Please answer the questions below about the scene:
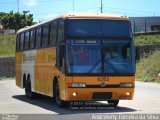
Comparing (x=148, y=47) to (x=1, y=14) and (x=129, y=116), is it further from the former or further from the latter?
(x=1, y=14)

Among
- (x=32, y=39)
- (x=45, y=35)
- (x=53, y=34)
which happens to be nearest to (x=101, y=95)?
(x=53, y=34)

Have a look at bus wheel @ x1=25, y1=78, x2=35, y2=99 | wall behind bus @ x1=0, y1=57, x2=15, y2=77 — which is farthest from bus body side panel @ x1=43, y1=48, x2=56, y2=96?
wall behind bus @ x1=0, y1=57, x2=15, y2=77

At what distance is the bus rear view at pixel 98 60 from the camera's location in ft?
61.3

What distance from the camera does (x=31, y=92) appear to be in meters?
26.2

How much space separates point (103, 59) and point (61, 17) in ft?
7.22

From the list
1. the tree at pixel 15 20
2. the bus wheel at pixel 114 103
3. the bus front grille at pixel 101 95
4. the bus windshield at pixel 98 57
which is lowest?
A: the bus wheel at pixel 114 103

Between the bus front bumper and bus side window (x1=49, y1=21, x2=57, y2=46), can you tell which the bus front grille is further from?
bus side window (x1=49, y1=21, x2=57, y2=46)

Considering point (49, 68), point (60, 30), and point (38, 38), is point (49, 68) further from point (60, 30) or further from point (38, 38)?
point (38, 38)

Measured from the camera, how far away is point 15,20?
406 feet

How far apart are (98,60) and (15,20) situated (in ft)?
349

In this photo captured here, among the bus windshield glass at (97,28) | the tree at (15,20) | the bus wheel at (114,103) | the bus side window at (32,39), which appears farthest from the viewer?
the tree at (15,20)

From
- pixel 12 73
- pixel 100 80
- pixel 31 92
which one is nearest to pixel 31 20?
pixel 12 73

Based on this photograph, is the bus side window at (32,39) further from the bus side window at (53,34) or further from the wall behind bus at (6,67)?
the wall behind bus at (6,67)

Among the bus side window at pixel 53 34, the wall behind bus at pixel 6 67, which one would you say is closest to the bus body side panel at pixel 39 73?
the bus side window at pixel 53 34
